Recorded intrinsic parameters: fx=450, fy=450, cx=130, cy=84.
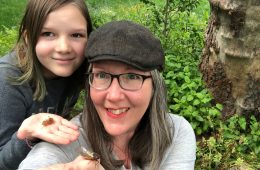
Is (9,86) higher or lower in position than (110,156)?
higher

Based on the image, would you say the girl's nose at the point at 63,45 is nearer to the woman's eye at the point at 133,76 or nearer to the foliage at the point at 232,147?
the woman's eye at the point at 133,76

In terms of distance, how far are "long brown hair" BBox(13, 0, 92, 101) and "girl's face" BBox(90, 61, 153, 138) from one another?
0.63m

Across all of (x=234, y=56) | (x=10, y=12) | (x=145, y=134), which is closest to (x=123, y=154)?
(x=145, y=134)

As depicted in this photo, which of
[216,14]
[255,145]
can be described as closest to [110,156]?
[255,145]

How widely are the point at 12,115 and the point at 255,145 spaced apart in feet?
6.56

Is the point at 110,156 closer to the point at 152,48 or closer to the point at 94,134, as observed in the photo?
the point at 94,134

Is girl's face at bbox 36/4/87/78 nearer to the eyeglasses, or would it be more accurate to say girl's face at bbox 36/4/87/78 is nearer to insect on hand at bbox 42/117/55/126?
the eyeglasses

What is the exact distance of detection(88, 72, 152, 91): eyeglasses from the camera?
7.27 feet

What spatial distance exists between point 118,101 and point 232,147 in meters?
1.65

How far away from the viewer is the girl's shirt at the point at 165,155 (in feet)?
6.84

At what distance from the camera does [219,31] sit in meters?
3.88

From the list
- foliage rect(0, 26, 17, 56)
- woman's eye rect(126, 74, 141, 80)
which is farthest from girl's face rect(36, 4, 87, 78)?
foliage rect(0, 26, 17, 56)

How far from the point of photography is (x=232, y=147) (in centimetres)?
356

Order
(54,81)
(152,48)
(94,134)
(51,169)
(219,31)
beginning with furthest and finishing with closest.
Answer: (219,31), (54,81), (94,134), (152,48), (51,169)
